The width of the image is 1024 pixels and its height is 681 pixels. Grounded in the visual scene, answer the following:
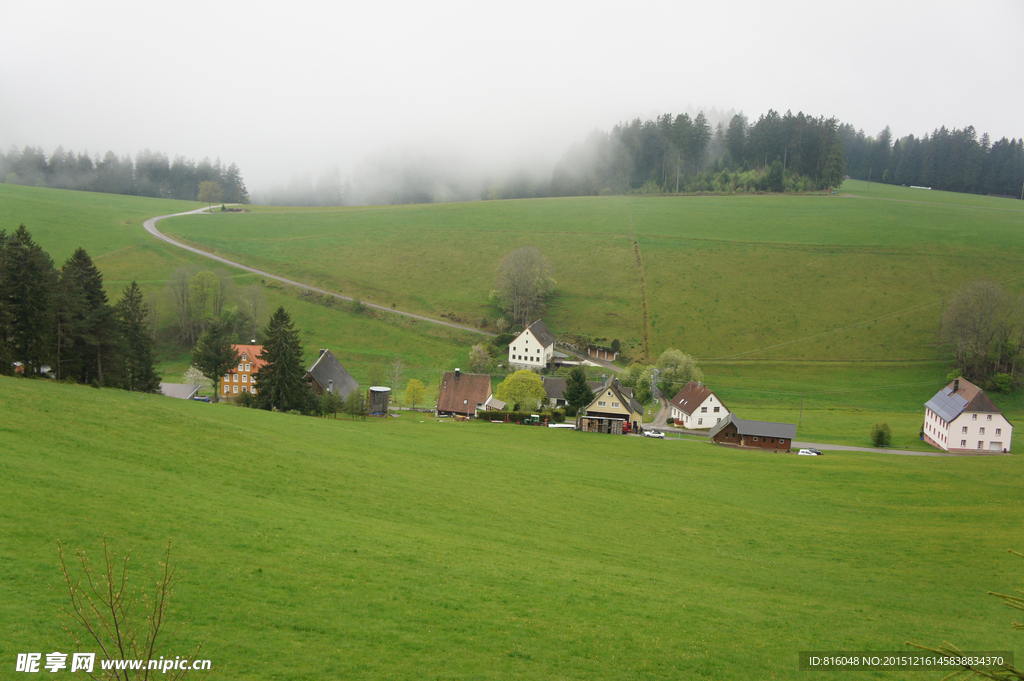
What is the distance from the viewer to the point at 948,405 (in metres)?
56.9

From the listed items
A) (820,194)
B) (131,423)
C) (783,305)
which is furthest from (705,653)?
(820,194)

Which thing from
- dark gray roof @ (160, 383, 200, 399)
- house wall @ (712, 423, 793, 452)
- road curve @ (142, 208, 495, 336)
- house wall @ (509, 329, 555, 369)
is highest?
road curve @ (142, 208, 495, 336)

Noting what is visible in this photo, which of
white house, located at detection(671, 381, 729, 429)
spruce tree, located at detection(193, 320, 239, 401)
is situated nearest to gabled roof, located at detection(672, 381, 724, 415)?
white house, located at detection(671, 381, 729, 429)

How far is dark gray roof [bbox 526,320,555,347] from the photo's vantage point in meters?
82.7

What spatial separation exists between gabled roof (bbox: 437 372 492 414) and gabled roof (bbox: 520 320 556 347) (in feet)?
65.6

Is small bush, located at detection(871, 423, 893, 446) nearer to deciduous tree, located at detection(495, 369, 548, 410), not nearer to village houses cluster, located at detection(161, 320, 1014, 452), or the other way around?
village houses cluster, located at detection(161, 320, 1014, 452)

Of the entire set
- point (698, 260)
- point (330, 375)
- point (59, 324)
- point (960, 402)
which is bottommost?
point (330, 375)

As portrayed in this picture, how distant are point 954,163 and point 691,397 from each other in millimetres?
147033

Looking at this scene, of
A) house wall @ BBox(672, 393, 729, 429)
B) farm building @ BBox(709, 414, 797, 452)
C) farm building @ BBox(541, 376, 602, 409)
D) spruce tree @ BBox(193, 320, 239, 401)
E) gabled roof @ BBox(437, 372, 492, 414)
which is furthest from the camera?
farm building @ BBox(541, 376, 602, 409)

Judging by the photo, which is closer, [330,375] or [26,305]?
[26,305]

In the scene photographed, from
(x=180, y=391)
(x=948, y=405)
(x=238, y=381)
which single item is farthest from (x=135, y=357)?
(x=948, y=405)

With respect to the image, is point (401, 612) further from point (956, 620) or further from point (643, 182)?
point (643, 182)

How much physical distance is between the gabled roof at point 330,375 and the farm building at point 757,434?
3717 cm

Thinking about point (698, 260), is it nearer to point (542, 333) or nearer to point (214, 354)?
point (542, 333)
